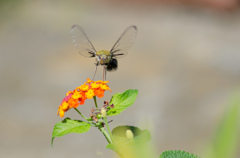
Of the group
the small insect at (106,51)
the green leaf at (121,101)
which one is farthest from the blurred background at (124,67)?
the green leaf at (121,101)

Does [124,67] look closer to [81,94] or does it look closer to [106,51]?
[106,51]

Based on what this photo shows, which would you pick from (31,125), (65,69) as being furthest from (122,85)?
(31,125)

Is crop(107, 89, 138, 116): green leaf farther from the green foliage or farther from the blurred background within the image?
the blurred background

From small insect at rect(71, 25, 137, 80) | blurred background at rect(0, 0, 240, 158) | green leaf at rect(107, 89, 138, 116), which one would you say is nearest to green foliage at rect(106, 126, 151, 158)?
green leaf at rect(107, 89, 138, 116)

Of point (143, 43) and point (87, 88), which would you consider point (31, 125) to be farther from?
point (87, 88)

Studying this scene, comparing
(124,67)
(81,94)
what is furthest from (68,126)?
A: (124,67)

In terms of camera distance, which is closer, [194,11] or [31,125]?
[31,125]
